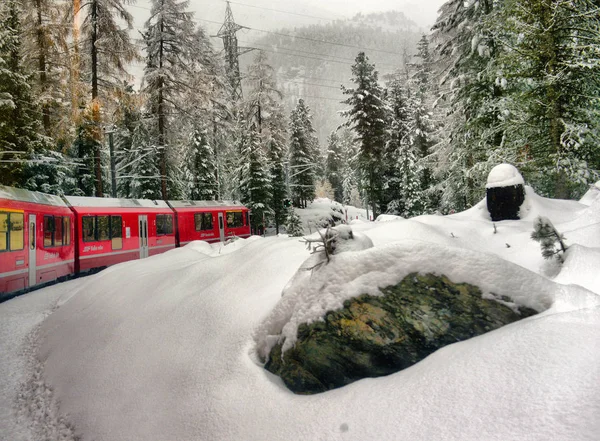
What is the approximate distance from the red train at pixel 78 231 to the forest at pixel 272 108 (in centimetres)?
174

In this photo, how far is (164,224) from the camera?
16359 mm

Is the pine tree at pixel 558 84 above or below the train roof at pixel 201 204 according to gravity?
above

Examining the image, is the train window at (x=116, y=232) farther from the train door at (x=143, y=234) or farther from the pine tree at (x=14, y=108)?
the pine tree at (x=14, y=108)

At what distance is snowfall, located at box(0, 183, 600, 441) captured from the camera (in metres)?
1.79

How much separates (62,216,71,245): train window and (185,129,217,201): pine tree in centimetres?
1710

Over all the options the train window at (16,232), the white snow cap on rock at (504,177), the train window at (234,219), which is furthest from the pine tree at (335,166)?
the train window at (16,232)

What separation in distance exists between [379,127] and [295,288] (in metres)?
24.9

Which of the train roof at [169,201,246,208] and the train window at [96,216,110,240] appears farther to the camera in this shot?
the train roof at [169,201,246,208]

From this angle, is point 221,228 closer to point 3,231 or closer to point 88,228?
point 88,228

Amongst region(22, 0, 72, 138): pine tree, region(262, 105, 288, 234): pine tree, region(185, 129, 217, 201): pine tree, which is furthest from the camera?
region(262, 105, 288, 234): pine tree

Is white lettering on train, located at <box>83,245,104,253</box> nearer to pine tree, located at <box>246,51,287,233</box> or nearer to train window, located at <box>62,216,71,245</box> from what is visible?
train window, located at <box>62,216,71,245</box>

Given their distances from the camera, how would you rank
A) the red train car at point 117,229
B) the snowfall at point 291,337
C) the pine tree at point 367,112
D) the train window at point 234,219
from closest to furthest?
the snowfall at point 291,337, the red train car at point 117,229, the train window at point 234,219, the pine tree at point 367,112

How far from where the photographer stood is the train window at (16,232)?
9.14m

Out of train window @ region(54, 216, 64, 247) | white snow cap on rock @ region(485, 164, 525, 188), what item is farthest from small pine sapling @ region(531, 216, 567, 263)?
train window @ region(54, 216, 64, 247)
